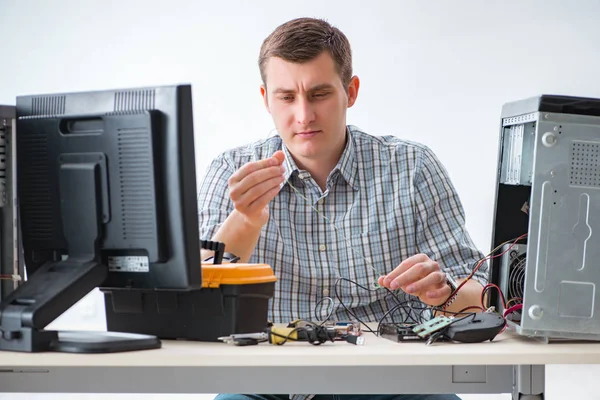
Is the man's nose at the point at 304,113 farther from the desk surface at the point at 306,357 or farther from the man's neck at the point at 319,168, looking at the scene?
the desk surface at the point at 306,357

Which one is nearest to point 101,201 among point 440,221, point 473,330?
point 473,330

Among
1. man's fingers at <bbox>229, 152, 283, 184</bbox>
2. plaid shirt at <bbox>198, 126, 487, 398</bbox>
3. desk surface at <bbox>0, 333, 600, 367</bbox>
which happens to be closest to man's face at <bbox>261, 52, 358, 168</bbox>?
plaid shirt at <bbox>198, 126, 487, 398</bbox>

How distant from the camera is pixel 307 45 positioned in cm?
205

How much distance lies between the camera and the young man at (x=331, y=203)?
6.61ft

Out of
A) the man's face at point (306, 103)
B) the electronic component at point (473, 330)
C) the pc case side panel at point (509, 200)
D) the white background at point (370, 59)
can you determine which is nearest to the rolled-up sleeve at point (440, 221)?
the man's face at point (306, 103)

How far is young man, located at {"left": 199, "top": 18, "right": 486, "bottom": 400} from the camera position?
6.61 ft

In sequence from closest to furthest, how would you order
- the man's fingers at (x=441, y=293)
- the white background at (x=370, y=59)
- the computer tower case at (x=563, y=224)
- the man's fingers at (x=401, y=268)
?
the computer tower case at (x=563, y=224)
the man's fingers at (x=401, y=268)
the man's fingers at (x=441, y=293)
the white background at (x=370, y=59)

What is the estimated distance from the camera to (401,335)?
1417 mm

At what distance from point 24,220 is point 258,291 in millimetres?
448

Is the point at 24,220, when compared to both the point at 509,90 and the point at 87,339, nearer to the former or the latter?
the point at 87,339

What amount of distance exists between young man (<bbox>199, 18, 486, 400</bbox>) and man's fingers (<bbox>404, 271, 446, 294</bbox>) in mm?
384

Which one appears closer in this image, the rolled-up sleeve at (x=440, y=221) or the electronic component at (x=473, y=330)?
the electronic component at (x=473, y=330)

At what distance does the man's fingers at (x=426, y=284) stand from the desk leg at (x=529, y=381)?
298 millimetres

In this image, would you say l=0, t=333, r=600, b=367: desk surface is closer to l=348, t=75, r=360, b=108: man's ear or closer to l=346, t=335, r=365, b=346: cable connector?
l=346, t=335, r=365, b=346: cable connector
